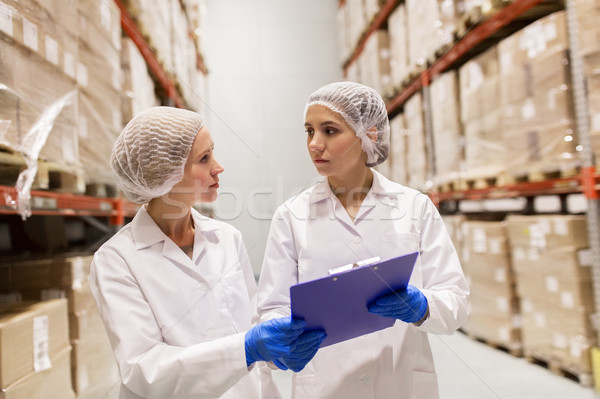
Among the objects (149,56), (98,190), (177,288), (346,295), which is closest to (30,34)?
(98,190)

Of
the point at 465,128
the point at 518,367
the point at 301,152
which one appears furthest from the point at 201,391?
the point at 465,128

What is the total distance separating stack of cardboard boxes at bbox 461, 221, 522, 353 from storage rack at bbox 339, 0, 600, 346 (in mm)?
366

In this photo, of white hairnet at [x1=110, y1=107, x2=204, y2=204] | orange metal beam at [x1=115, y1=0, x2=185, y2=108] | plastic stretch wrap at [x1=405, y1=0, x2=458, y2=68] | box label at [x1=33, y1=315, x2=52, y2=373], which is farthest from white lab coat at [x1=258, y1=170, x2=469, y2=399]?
plastic stretch wrap at [x1=405, y1=0, x2=458, y2=68]

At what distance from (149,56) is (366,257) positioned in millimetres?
3428

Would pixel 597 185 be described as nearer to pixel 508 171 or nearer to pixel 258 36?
pixel 508 171

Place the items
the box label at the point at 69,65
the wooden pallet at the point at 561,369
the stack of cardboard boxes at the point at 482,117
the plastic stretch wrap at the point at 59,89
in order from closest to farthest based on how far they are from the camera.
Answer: the plastic stretch wrap at the point at 59,89
the box label at the point at 69,65
the wooden pallet at the point at 561,369
the stack of cardboard boxes at the point at 482,117

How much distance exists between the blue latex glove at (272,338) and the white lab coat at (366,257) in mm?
183

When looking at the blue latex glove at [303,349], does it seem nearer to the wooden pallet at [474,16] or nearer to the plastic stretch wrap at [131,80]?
the plastic stretch wrap at [131,80]

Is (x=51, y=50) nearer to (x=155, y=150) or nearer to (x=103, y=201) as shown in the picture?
(x=103, y=201)

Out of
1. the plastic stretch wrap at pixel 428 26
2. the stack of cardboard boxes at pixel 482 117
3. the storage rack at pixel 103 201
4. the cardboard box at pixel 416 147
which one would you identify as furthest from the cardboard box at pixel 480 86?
the storage rack at pixel 103 201

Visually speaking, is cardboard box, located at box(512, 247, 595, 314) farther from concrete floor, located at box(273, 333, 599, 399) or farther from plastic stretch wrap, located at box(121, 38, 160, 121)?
plastic stretch wrap, located at box(121, 38, 160, 121)

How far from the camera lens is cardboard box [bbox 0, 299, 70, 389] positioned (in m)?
1.78

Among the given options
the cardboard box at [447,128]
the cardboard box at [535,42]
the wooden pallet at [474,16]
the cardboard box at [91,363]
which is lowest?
the cardboard box at [91,363]

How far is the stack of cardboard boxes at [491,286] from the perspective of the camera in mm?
3533
